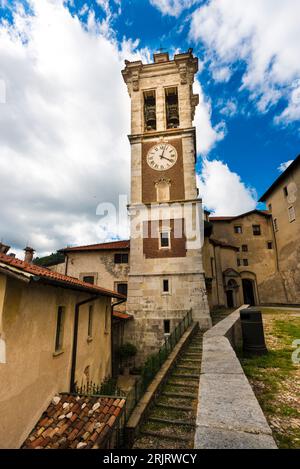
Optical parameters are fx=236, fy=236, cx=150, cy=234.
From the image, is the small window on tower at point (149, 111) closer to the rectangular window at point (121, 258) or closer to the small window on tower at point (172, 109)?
the small window on tower at point (172, 109)

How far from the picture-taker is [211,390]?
3.46 m

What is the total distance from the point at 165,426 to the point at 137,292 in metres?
11.2

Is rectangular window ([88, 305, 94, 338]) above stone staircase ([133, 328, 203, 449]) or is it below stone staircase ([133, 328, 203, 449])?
above

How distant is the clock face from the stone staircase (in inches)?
565

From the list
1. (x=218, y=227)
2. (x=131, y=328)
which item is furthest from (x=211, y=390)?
(x=218, y=227)

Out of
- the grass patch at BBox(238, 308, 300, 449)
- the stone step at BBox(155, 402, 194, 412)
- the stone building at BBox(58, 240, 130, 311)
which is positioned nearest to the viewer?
the grass patch at BBox(238, 308, 300, 449)

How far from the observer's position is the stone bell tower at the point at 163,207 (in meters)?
15.8


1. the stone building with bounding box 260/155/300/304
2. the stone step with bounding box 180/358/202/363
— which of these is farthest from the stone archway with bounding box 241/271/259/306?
the stone step with bounding box 180/358/202/363

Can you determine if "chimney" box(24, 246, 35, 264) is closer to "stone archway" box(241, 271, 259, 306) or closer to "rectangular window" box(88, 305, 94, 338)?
"rectangular window" box(88, 305, 94, 338)

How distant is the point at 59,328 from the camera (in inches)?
301

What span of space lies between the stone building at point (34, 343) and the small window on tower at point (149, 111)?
55.9 feet

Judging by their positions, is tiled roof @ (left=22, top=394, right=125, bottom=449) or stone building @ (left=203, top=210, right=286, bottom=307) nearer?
tiled roof @ (left=22, top=394, right=125, bottom=449)

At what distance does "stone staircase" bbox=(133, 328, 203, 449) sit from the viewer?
16.1ft

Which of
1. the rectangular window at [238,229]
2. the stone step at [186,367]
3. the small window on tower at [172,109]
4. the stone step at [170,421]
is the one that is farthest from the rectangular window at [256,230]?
the stone step at [170,421]
